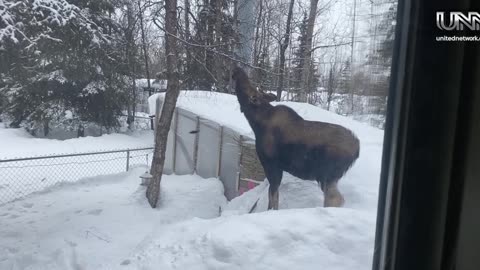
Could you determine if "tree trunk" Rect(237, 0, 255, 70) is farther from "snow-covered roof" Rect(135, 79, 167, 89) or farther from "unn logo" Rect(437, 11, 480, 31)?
"unn logo" Rect(437, 11, 480, 31)

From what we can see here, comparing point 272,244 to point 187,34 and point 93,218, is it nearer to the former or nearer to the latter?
point 93,218

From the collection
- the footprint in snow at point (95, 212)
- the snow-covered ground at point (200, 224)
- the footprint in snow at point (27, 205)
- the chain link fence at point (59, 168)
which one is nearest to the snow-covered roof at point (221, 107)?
the snow-covered ground at point (200, 224)

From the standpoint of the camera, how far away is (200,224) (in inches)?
40.4

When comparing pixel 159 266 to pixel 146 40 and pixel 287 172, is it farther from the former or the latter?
pixel 146 40

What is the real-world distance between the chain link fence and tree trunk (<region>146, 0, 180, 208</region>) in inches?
7.0

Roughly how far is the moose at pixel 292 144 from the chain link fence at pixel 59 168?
60.0 inches

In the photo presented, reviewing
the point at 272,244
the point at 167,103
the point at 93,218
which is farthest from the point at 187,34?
the point at 272,244

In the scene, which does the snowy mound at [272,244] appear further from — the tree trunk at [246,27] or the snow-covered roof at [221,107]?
the tree trunk at [246,27]

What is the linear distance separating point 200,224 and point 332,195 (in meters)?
0.59

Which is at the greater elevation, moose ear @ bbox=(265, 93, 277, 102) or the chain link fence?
moose ear @ bbox=(265, 93, 277, 102)

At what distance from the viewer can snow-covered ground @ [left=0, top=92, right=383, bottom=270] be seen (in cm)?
74

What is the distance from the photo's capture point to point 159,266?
2.64ft

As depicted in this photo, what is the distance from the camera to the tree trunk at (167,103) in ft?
7.89

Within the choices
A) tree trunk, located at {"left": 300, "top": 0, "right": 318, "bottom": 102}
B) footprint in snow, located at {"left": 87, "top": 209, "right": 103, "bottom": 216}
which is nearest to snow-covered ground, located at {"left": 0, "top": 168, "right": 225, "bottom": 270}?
footprint in snow, located at {"left": 87, "top": 209, "right": 103, "bottom": 216}
